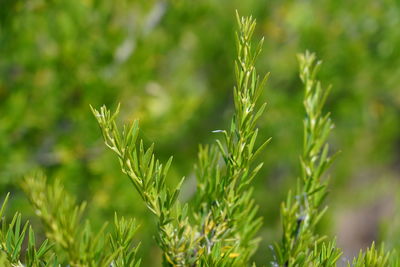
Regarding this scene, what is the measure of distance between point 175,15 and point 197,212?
1.36 m

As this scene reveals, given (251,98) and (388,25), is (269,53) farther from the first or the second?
(251,98)

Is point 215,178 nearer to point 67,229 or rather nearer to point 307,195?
point 307,195

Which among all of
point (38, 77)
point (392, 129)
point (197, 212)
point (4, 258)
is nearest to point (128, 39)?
point (38, 77)

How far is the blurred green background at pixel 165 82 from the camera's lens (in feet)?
5.69

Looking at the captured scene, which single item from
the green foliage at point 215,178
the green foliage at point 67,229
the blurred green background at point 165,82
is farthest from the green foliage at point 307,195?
the blurred green background at point 165,82

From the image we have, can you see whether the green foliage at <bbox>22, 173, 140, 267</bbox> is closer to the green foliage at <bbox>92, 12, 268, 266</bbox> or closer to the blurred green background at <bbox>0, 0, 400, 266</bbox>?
the green foliage at <bbox>92, 12, 268, 266</bbox>

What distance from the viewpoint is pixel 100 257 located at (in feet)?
2.07

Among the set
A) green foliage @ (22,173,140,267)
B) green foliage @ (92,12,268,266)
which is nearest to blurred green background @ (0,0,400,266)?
green foliage @ (92,12,268,266)

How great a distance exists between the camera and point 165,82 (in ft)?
9.50

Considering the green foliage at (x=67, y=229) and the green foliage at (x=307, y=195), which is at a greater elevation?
the green foliage at (x=307, y=195)

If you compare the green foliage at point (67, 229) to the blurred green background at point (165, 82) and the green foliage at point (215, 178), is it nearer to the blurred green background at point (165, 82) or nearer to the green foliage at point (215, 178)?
the green foliage at point (215, 178)

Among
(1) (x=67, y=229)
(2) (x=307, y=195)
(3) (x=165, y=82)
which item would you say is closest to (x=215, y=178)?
(2) (x=307, y=195)

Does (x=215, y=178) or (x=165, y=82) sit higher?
(x=165, y=82)

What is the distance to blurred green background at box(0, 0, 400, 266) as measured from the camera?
1734 millimetres
